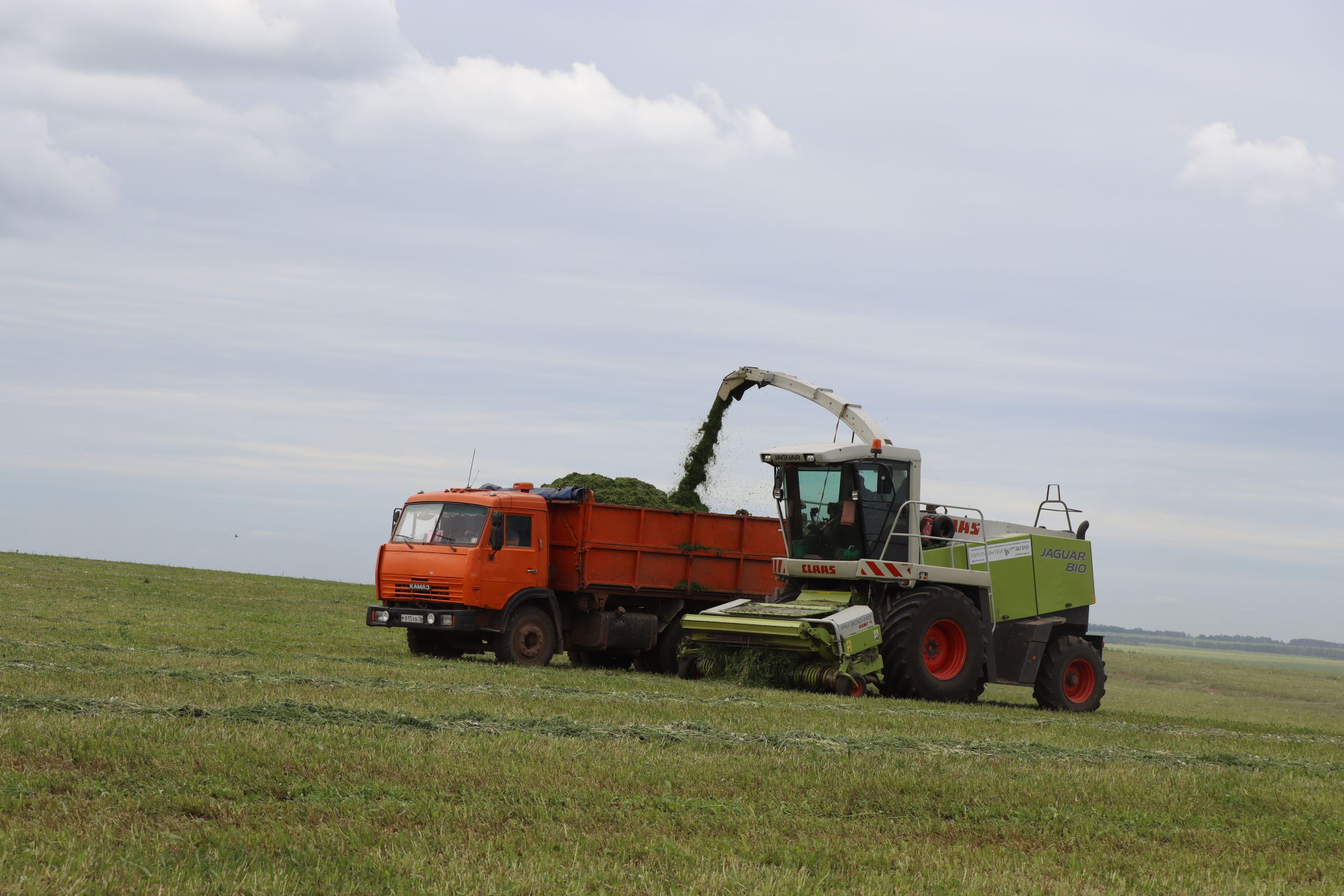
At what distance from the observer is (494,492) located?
19703 mm

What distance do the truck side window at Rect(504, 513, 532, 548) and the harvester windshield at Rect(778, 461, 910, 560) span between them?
157 inches

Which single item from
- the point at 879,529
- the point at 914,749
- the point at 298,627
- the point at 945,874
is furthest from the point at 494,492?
the point at 945,874

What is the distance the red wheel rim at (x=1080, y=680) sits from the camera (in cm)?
1959

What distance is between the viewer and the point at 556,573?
2009 centimetres

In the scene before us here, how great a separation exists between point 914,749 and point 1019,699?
1294cm

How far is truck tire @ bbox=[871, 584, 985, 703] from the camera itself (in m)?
17.3

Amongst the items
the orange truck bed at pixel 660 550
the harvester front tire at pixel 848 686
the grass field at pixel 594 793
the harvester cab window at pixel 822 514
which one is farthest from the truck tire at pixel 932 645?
the orange truck bed at pixel 660 550

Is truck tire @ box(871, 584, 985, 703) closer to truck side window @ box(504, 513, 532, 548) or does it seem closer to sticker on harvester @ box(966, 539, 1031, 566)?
sticker on harvester @ box(966, 539, 1031, 566)

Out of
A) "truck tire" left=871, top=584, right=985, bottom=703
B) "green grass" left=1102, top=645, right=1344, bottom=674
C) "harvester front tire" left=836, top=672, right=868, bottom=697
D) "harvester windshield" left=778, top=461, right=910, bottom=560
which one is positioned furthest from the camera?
"green grass" left=1102, top=645, right=1344, bottom=674

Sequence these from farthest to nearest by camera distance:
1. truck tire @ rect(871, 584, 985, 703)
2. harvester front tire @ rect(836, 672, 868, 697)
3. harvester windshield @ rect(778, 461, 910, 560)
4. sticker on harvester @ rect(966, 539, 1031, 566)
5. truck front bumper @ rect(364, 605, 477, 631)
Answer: sticker on harvester @ rect(966, 539, 1031, 566), truck front bumper @ rect(364, 605, 477, 631), harvester windshield @ rect(778, 461, 910, 560), truck tire @ rect(871, 584, 985, 703), harvester front tire @ rect(836, 672, 868, 697)

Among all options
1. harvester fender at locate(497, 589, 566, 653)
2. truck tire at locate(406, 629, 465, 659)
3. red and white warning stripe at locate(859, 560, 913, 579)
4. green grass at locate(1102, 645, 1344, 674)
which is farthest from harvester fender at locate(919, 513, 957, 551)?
green grass at locate(1102, 645, 1344, 674)

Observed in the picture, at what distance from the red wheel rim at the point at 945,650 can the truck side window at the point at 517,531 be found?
5.83 m

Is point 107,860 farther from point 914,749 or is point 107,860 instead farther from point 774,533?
point 774,533

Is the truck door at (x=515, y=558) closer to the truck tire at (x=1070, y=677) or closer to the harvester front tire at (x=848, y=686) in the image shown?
the harvester front tire at (x=848, y=686)
